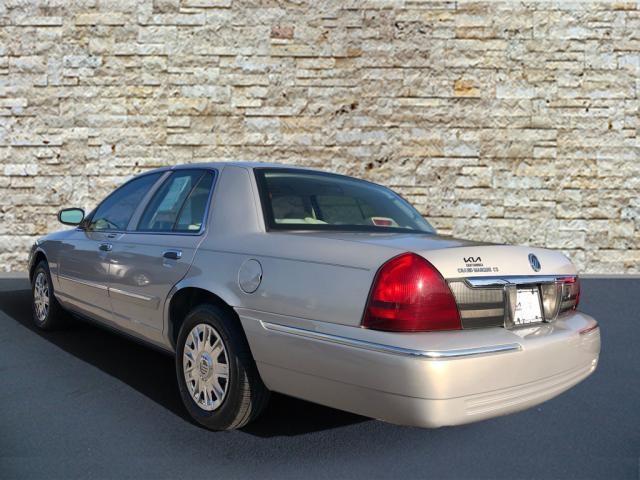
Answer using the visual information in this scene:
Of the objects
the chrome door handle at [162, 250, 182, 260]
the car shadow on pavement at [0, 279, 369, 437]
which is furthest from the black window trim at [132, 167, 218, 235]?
the car shadow on pavement at [0, 279, 369, 437]

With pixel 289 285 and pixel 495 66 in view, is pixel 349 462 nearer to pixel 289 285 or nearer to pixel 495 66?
pixel 289 285

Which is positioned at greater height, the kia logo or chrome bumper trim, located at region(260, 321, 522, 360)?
the kia logo

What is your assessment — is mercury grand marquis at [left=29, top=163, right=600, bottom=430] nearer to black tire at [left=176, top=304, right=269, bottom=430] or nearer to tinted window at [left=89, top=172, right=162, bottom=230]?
black tire at [left=176, top=304, right=269, bottom=430]

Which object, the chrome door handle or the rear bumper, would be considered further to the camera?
the chrome door handle

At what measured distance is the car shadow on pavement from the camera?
114 inches

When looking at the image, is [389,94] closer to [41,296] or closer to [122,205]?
[122,205]

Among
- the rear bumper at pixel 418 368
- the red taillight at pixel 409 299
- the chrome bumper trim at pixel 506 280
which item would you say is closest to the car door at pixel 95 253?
the rear bumper at pixel 418 368

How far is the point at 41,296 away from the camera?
4953mm

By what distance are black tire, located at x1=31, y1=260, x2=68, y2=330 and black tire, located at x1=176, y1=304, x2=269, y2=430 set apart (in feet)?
8.60

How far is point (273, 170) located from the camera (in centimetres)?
318

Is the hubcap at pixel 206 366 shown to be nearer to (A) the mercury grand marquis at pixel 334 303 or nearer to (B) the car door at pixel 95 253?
(A) the mercury grand marquis at pixel 334 303

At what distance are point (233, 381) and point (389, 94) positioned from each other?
6799mm

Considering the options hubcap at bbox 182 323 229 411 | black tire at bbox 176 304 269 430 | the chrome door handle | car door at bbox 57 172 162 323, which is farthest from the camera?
car door at bbox 57 172 162 323

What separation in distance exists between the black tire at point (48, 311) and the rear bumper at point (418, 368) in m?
3.07
